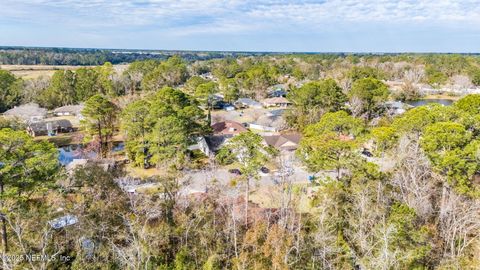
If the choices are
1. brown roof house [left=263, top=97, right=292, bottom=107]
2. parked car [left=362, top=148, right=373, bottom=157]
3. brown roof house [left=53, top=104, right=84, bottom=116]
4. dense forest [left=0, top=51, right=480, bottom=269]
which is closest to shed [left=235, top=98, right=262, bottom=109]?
brown roof house [left=263, top=97, right=292, bottom=107]

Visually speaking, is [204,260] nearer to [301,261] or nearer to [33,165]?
[301,261]

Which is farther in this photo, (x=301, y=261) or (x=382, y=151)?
(x=382, y=151)

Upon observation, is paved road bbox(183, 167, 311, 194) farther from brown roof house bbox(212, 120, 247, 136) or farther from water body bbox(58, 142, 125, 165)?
brown roof house bbox(212, 120, 247, 136)

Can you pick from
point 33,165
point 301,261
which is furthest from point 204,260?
point 33,165


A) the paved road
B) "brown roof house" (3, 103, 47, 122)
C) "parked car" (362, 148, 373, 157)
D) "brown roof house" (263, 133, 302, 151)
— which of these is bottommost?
the paved road

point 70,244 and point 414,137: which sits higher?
point 414,137

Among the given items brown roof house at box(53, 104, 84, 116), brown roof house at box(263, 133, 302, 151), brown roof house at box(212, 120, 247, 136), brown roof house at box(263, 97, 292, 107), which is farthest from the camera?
brown roof house at box(263, 97, 292, 107)

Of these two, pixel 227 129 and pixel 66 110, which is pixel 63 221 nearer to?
pixel 227 129

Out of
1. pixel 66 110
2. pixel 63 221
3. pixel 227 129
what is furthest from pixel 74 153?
pixel 66 110
